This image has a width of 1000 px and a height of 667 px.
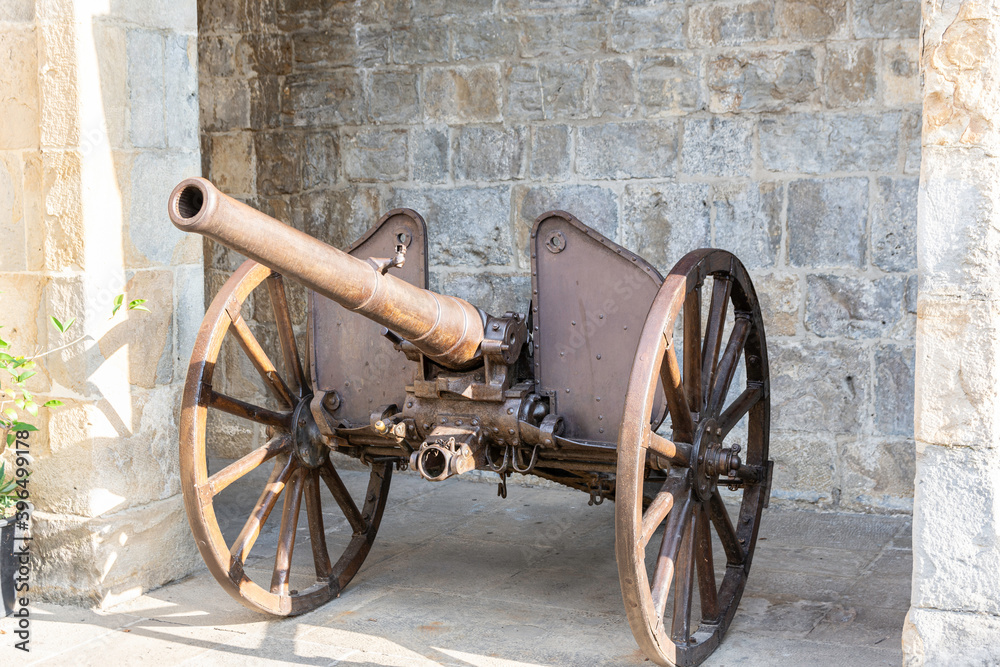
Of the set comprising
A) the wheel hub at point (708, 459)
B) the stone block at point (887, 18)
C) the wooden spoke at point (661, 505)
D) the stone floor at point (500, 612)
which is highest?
the stone block at point (887, 18)

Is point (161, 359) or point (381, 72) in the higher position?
A: point (381, 72)

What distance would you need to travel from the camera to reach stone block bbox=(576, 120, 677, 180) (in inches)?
A: 181

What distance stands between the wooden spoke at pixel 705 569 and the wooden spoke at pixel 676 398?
230mm

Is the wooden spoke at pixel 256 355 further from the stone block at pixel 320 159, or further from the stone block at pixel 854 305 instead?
the stone block at pixel 854 305

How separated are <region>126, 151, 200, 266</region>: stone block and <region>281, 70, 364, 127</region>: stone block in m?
1.65

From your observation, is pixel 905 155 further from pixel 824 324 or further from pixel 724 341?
pixel 724 341

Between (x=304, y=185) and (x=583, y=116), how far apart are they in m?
1.43

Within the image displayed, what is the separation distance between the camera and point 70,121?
3.25 meters

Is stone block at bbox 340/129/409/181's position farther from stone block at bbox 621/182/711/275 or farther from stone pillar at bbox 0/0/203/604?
stone pillar at bbox 0/0/203/604

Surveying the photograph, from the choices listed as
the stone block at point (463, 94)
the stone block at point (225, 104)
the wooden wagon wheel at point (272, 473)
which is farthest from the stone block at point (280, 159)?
the wooden wagon wheel at point (272, 473)

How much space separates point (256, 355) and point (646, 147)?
214cm

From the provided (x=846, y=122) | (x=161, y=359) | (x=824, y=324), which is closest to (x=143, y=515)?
(x=161, y=359)

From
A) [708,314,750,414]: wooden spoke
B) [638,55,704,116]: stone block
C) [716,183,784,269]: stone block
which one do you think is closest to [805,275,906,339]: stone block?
[716,183,784,269]: stone block

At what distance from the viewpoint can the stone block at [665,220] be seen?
4.58m
